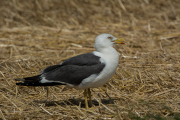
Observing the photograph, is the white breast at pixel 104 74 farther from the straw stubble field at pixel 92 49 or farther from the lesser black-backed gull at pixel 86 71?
the straw stubble field at pixel 92 49

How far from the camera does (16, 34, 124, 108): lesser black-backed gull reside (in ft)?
13.0

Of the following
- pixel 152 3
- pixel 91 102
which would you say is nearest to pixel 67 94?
pixel 91 102

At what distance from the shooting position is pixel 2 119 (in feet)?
12.5

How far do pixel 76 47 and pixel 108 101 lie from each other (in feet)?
9.23

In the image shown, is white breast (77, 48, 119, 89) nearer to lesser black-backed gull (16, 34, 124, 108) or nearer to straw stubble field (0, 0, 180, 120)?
lesser black-backed gull (16, 34, 124, 108)

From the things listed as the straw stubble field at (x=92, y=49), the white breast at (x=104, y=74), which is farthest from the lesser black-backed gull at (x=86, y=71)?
the straw stubble field at (x=92, y=49)

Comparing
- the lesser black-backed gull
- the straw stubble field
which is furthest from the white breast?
the straw stubble field

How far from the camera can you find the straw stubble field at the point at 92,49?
13.1 ft

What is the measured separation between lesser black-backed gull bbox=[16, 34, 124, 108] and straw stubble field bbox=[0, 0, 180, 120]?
34 cm

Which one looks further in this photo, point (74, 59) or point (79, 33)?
point (79, 33)

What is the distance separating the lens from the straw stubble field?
3.98 meters

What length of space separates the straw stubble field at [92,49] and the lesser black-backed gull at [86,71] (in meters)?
0.34

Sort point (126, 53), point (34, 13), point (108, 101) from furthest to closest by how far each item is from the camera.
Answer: point (34, 13)
point (126, 53)
point (108, 101)

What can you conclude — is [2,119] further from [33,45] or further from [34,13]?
[34,13]
